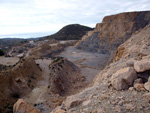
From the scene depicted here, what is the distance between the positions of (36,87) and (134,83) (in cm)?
965

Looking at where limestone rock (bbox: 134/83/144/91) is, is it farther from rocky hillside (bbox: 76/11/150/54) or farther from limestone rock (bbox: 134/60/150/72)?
rocky hillside (bbox: 76/11/150/54)

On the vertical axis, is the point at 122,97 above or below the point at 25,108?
above

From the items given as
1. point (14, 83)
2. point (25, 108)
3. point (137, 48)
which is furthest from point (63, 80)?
point (137, 48)

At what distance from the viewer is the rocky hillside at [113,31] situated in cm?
2761

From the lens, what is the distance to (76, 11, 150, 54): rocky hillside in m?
27.6

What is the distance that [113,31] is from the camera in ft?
99.3

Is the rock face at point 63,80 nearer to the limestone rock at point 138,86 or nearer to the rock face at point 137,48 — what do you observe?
the rock face at point 137,48

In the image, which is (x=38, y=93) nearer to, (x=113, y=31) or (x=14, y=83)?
(x=14, y=83)

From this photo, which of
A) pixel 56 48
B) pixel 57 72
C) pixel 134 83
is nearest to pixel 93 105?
pixel 134 83

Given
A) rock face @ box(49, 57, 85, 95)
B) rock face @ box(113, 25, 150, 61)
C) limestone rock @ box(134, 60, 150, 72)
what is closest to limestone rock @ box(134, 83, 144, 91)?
limestone rock @ box(134, 60, 150, 72)

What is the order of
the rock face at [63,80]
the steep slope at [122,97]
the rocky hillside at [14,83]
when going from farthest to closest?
the rock face at [63,80] → the rocky hillside at [14,83] → the steep slope at [122,97]

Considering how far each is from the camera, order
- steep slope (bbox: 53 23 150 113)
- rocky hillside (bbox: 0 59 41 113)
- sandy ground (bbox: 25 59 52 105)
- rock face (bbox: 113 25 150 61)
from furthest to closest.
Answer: sandy ground (bbox: 25 59 52 105), rocky hillside (bbox: 0 59 41 113), rock face (bbox: 113 25 150 61), steep slope (bbox: 53 23 150 113)

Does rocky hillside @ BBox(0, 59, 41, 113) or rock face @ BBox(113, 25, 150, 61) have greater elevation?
rock face @ BBox(113, 25, 150, 61)

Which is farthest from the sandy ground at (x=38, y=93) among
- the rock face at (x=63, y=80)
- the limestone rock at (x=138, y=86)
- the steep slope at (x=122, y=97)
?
the limestone rock at (x=138, y=86)
